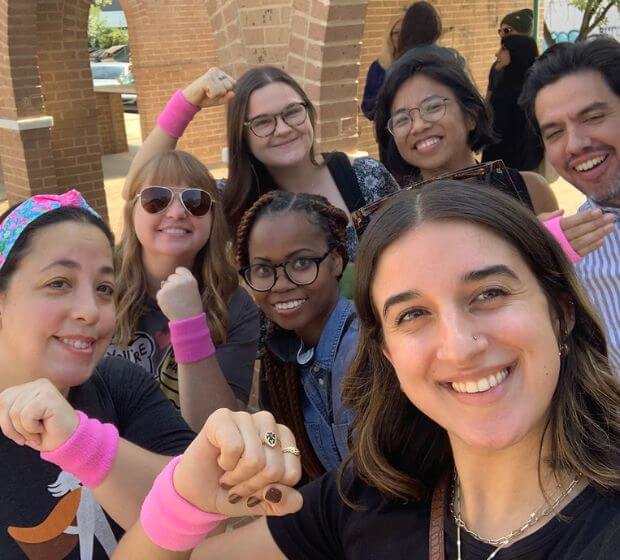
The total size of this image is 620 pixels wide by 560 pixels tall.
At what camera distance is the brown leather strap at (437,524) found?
134 centimetres

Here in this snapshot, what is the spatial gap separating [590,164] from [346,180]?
1.05 m

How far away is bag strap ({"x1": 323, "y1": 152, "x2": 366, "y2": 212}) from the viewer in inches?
120

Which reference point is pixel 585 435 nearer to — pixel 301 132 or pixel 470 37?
pixel 301 132

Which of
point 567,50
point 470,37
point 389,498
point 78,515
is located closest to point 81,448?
point 78,515

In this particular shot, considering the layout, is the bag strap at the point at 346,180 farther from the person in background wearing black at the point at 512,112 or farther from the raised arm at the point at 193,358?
the person in background wearing black at the point at 512,112

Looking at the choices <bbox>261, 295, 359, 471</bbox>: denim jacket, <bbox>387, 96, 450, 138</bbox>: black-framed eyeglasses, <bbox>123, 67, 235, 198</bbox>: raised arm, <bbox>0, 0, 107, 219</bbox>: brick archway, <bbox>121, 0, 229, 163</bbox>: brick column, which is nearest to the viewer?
<bbox>261, 295, 359, 471</bbox>: denim jacket

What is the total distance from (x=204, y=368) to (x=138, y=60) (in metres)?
10.9

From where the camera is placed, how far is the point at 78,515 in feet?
5.40

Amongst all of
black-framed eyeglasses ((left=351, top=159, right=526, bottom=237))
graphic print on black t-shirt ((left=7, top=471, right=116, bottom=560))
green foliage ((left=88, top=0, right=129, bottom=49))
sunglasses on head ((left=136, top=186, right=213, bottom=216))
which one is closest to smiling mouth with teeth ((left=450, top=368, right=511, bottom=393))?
black-framed eyeglasses ((left=351, top=159, right=526, bottom=237))

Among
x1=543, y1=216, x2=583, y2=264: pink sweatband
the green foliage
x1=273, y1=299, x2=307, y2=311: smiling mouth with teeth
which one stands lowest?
x1=273, y1=299, x2=307, y2=311: smiling mouth with teeth

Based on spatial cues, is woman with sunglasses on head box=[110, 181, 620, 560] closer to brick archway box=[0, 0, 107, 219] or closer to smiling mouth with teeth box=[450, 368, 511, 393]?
smiling mouth with teeth box=[450, 368, 511, 393]

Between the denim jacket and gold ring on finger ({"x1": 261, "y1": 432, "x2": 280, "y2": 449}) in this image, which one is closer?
gold ring on finger ({"x1": 261, "y1": 432, "x2": 280, "y2": 449})

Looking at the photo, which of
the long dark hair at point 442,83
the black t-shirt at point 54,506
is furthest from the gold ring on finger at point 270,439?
the long dark hair at point 442,83

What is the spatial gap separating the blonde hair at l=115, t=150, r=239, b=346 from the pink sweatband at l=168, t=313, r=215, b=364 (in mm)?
186
